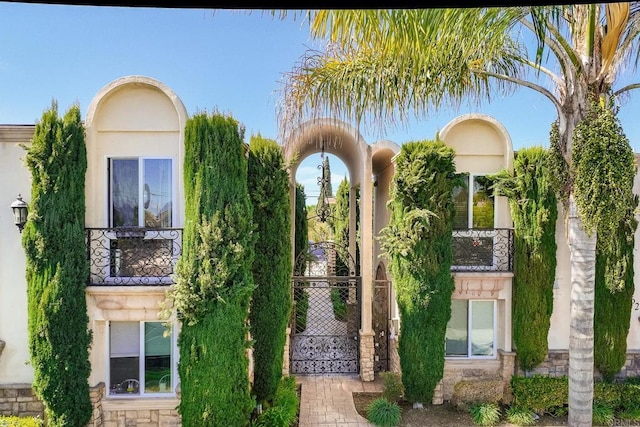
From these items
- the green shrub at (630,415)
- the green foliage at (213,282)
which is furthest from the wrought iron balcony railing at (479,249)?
the green foliage at (213,282)

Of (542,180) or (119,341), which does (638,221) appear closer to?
(542,180)

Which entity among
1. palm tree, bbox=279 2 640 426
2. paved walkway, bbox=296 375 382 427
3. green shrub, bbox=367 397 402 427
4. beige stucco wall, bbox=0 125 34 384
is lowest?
paved walkway, bbox=296 375 382 427

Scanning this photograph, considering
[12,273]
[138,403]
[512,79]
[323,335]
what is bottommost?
[138,403]

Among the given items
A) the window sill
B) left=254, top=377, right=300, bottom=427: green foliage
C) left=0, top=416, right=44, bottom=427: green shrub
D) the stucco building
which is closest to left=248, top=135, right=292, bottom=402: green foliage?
left=254, top=377, right=300, bottom=427: green foliage

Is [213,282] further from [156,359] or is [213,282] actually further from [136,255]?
[156,359]

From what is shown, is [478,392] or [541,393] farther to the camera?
[478,392]

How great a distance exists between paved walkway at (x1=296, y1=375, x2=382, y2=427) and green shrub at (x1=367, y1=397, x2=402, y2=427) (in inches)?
7.8

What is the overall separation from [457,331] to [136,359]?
8.16 meters

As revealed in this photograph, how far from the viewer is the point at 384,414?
26.6 ft

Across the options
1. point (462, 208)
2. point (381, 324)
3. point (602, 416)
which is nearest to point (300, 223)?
point (381, 324)

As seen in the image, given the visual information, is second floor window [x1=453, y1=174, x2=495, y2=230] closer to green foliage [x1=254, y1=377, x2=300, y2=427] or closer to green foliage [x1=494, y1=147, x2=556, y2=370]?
green foliage [x1=494, y1=147, x2=556, y2=370]

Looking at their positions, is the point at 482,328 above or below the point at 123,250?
below

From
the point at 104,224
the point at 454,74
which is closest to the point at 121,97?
the point at 104,224

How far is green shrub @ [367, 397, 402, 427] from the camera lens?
8.04 metres
